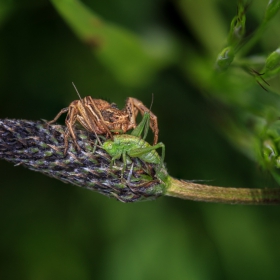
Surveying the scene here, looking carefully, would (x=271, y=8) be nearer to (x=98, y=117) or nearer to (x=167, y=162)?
(x=98, y=117)

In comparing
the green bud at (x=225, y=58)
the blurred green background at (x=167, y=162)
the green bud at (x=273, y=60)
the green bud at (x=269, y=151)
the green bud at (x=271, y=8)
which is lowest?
the blurred green background at (x=167, y=162)

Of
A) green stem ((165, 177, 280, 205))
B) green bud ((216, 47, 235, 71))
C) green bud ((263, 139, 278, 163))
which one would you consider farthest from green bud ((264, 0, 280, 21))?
green stem ((165, 177, 280, 205))

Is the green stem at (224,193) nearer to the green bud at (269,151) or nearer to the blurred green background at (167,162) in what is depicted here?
the green bud at (269,151)

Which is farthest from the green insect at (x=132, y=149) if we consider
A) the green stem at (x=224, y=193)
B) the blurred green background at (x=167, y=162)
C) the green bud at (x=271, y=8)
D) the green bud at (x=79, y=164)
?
the blurred green background at (x=167, y=162)

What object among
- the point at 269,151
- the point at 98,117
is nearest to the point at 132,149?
the point at 98,117

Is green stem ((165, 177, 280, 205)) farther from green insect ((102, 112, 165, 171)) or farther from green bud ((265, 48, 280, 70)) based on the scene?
green bud ((265, 48, 280, 70))

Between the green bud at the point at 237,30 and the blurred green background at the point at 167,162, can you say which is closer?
the green bud at the point at 237,30

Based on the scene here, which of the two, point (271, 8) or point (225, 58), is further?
point (225, 58)
